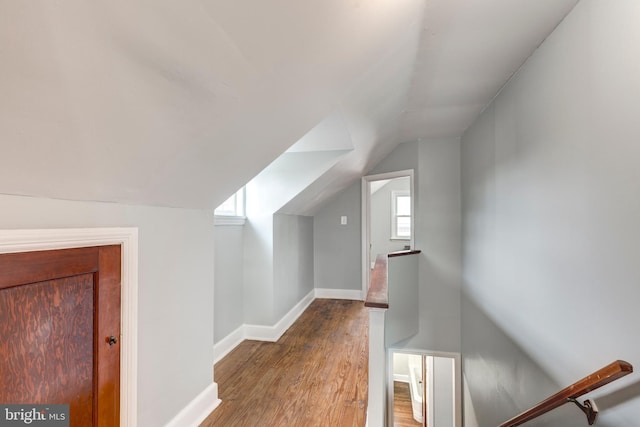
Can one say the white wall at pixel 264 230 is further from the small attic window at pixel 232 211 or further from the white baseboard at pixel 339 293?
the white baseboard at pixel 339 293

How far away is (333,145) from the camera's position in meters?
2.85

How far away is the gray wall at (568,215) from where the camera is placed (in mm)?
1048

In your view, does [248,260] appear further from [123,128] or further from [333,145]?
[123,128]

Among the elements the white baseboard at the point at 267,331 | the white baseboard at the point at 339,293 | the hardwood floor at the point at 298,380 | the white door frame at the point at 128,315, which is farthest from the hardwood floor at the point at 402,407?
the white door frame at the point at 128,315

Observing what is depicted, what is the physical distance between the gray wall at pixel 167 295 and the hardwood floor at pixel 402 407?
450 cm

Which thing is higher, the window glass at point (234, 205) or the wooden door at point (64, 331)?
the window glass at point (234, 205)

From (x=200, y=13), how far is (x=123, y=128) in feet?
1.56

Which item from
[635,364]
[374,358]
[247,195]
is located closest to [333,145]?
[247,195]

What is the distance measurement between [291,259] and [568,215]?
2952 mm

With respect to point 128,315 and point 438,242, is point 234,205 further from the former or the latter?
point 438,242


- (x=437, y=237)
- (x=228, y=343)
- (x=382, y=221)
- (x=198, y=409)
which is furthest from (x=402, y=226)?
(x=198, y=409)

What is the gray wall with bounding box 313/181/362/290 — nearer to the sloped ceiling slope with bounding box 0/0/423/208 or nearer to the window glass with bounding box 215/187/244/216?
the window glass with bounding box 215/187/244/216

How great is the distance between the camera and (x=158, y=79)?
91cm

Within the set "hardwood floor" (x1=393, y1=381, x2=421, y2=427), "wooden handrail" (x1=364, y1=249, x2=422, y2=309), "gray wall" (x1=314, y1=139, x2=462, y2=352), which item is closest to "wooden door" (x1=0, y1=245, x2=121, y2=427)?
"wooden handrail" (x1=364, y1=249, x2=422, y2=309)
